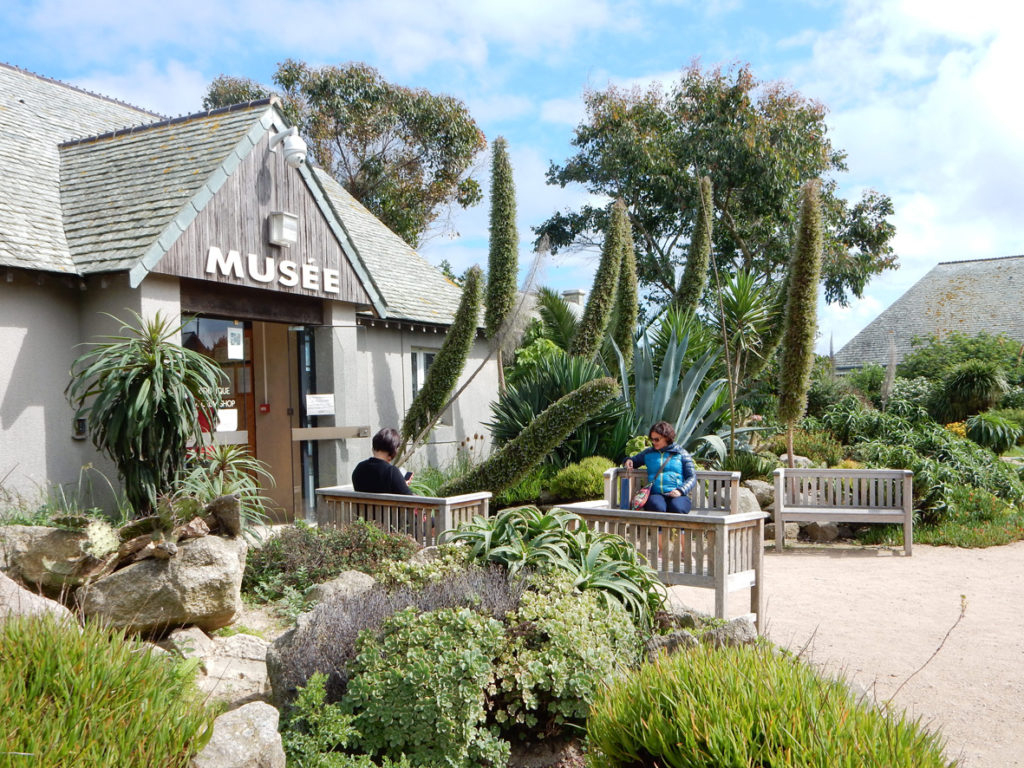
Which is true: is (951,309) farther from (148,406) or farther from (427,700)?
(427,700)

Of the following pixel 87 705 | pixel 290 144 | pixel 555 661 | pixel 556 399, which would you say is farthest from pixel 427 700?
pixel 556 399

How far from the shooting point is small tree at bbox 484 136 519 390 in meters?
13.0

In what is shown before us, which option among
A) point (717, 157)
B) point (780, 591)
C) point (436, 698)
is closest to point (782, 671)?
point (436, 698)

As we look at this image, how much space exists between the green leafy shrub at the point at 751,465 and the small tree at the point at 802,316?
1.81 ft

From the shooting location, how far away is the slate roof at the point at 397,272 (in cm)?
1304

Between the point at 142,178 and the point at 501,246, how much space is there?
5426 mm

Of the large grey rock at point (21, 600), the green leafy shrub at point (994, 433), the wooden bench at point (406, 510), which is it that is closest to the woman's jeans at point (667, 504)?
the wooden bench at point (406, 510)

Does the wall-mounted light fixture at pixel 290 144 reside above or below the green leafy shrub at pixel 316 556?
above

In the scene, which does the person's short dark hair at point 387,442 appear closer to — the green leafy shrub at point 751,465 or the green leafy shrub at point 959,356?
the green leafy shrub at point 751,465

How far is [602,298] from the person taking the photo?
13.2 metres

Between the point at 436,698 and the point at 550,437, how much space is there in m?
5.23

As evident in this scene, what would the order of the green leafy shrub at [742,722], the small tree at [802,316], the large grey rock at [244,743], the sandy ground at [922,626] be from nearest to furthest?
the green leafy shrub at [742,722]
the large grey rock at [244,743]
the sandy ground at [922,626]
the small tree at [802,316]

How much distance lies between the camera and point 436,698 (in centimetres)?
340

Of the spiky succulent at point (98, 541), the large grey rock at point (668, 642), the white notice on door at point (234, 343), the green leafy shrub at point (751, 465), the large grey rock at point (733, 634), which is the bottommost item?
the large grey rock at point (668, 642)
